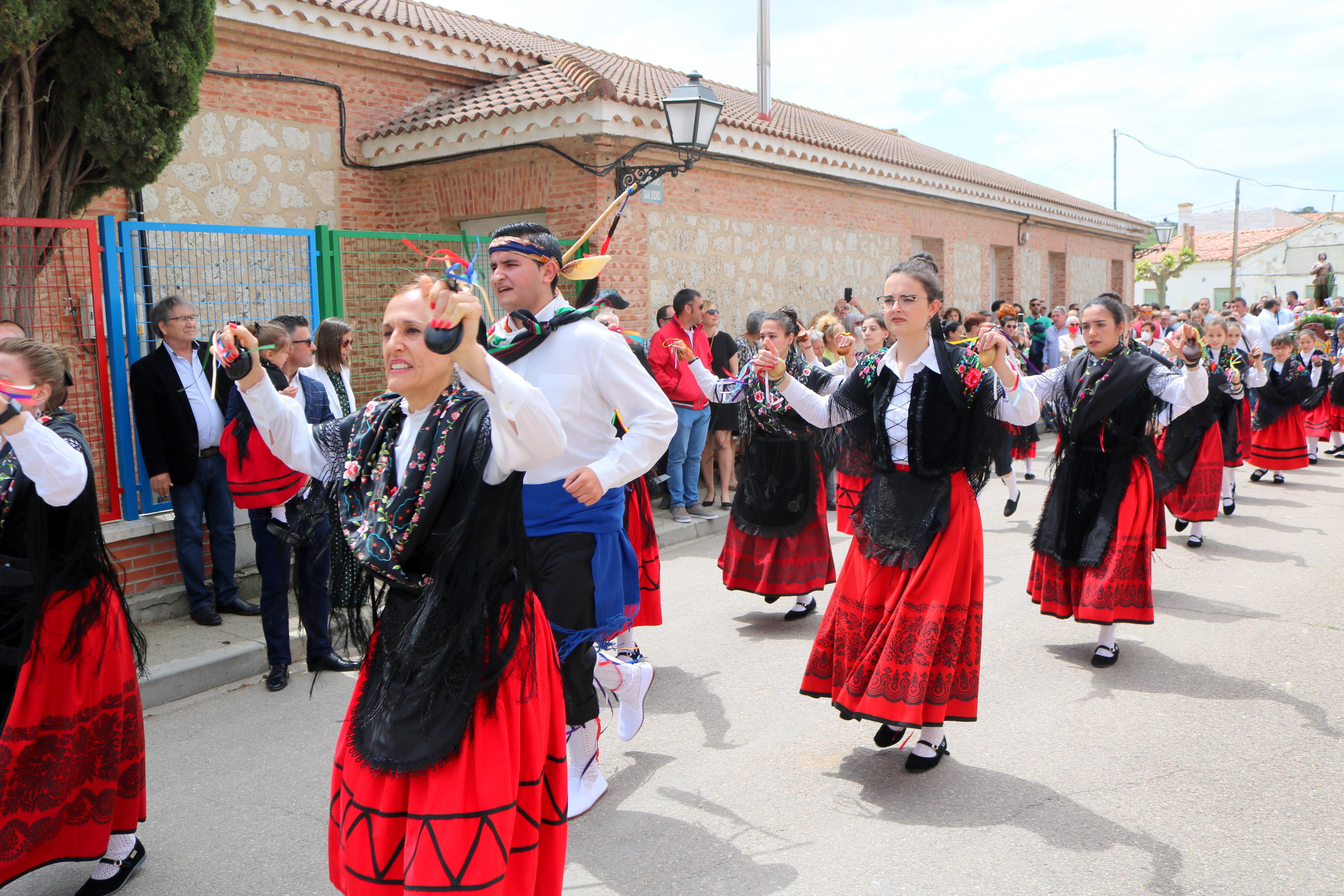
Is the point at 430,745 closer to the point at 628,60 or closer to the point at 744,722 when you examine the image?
the point at 744,722

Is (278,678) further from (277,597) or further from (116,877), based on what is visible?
(116,877)

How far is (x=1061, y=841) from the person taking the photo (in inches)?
135

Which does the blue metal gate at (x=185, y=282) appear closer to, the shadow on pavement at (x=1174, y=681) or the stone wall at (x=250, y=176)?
the stone wall at (x=250, y=176)

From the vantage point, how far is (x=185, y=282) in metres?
7.00

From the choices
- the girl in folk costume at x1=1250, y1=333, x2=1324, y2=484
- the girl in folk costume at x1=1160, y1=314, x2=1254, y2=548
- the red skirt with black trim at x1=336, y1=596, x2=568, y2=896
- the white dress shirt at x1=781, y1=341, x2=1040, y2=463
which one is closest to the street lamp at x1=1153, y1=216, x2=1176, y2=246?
the girl in folk costume at x1=1250, y1=333, x2=1324, y2=484

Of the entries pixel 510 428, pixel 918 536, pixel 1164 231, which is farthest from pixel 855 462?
pixel 1164 231

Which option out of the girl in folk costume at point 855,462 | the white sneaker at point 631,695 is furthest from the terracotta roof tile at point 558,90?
the white sneaker at point 631,695

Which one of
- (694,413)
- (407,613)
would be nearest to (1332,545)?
(694,413)

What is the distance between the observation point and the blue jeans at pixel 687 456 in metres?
9.11

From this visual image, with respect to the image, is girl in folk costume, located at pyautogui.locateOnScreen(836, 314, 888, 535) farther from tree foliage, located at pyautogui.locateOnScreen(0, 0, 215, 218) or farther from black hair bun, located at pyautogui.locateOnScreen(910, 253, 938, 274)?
tree foliage, located at pyautogui.locateOnScreen(0, 0, 215, 218)

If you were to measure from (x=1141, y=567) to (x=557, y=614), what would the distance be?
11.0ft

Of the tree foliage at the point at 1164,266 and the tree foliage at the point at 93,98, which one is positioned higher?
the tree foliage at the point at 1164,266

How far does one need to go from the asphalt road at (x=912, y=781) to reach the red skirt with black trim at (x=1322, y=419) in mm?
8205

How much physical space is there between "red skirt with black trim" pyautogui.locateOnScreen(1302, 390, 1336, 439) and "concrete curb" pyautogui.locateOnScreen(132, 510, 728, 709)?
36.6 ft
